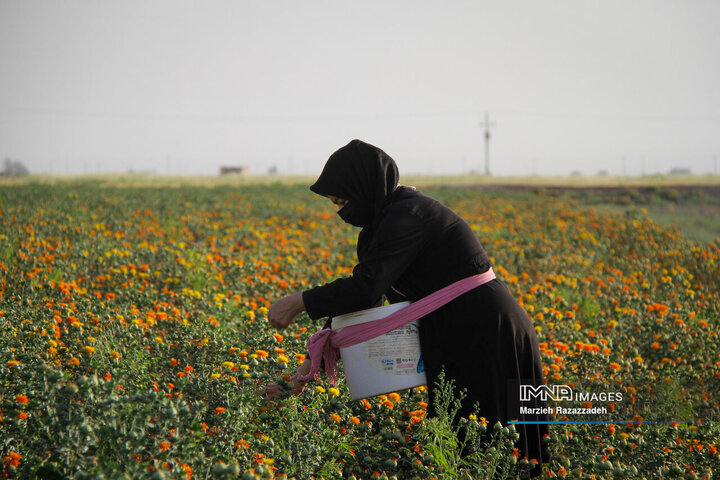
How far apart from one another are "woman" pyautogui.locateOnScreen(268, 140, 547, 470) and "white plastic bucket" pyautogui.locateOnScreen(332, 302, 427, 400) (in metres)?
0.07

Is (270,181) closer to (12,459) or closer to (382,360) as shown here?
(382,360)

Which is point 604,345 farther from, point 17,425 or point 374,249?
point 17,425

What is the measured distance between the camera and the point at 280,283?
561 cm

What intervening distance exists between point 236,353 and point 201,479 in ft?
4.07

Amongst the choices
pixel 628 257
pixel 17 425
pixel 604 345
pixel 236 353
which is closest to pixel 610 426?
pixel 604 345

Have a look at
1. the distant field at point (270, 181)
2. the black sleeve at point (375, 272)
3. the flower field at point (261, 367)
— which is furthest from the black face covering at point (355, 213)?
the distant field at point (270, 181)

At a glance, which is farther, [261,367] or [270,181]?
[270,181]

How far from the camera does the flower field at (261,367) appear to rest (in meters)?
2.13

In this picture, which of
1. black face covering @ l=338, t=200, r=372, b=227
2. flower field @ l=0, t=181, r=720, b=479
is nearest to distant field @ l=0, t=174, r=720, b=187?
flower field @ l=0, t=181, r=720, b=479

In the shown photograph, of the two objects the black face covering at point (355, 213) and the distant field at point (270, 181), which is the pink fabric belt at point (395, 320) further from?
the distant field at point (270, 181)

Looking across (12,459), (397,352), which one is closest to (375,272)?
(397,352)

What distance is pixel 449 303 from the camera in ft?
9.23

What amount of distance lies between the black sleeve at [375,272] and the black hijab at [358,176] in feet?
0.50

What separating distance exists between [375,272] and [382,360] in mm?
384
